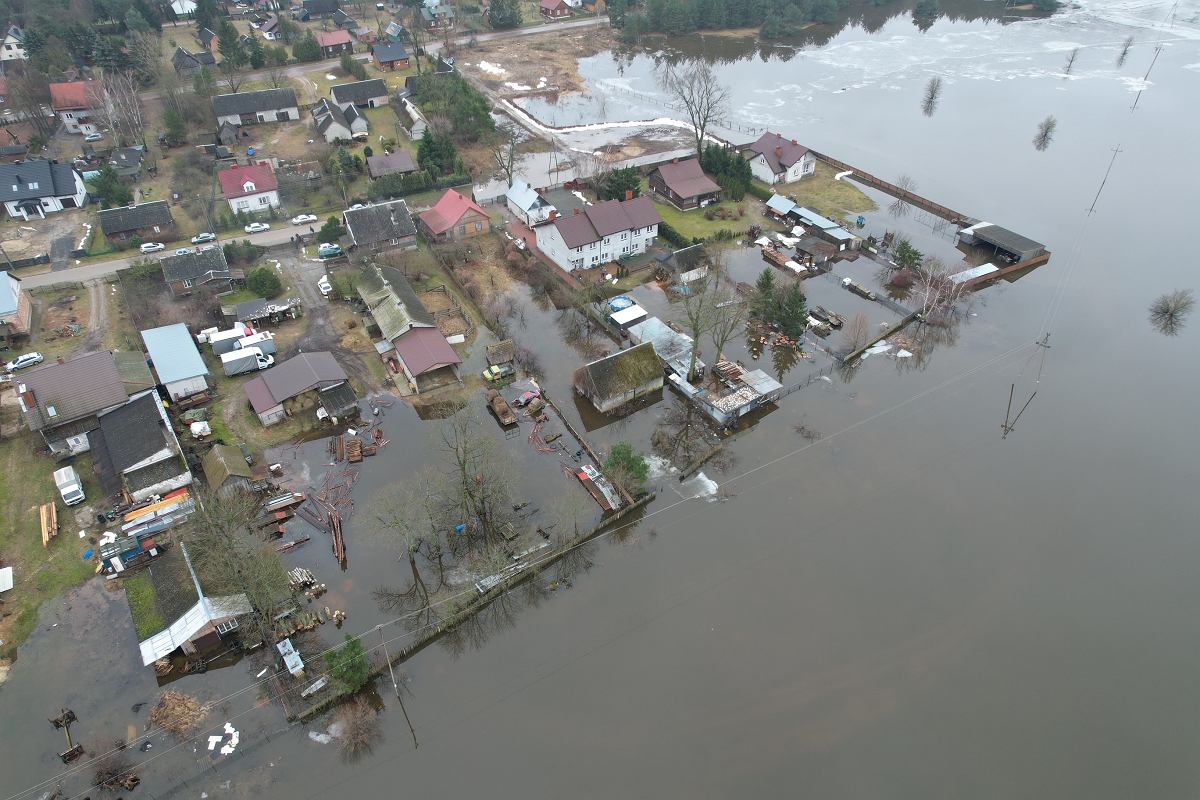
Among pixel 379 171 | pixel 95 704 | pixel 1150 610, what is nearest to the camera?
pixel 95 704

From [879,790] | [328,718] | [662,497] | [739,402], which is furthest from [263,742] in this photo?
[739,402]

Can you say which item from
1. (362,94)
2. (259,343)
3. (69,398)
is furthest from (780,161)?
(69,398)

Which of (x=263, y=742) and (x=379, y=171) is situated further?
(x=379, y=171)

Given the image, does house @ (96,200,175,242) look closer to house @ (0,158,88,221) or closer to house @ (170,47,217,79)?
house @ (0,158,88,221)

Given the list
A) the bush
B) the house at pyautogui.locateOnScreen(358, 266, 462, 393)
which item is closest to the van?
the house at pyautogui.locateOnScreen(358, 266, 462, 393)

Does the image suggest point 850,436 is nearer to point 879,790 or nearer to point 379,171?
point 879,790

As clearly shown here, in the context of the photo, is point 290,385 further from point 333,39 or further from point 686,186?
point 333,39
